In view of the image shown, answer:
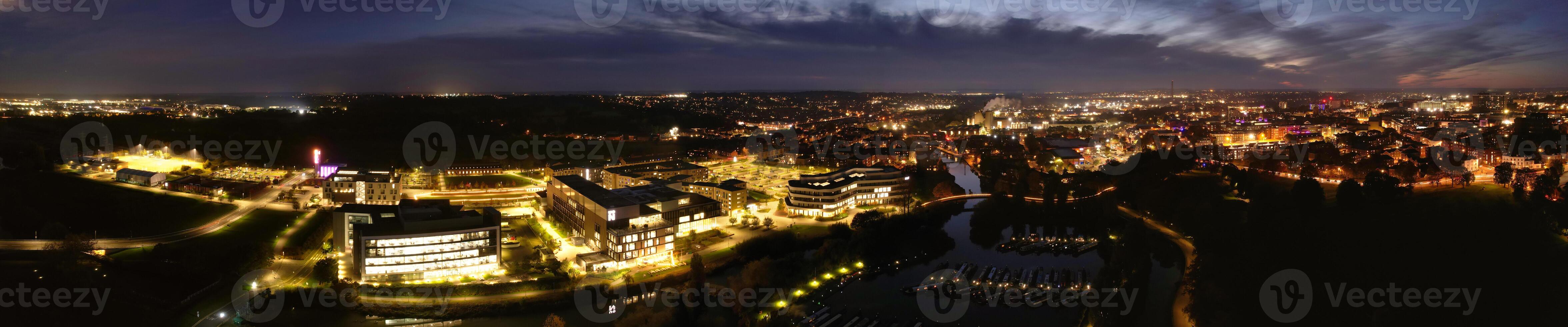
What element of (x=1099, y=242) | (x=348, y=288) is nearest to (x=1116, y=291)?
(x=1099, y=242)

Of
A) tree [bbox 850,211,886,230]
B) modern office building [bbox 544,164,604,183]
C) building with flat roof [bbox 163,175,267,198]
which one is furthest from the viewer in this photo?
modern office building [bbox 544,164,604,183]

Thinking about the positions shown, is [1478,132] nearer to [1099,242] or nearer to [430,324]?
[1099,242]

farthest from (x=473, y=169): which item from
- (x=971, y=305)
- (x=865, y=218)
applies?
(x=971, y=305)

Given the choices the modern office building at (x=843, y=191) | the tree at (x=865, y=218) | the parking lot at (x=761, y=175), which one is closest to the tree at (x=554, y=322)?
the tree at (x=865, y=218)

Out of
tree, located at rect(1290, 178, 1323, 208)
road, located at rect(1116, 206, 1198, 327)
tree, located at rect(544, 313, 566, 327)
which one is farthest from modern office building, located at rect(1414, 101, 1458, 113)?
tree, located at rect(544, 313, 566, 327)

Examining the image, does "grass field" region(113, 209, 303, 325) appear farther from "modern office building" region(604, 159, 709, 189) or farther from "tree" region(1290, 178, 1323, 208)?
"tree" region(1290, 178, 1323, 208)

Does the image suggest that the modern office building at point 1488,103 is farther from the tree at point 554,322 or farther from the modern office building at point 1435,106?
the tree at point 554,322
